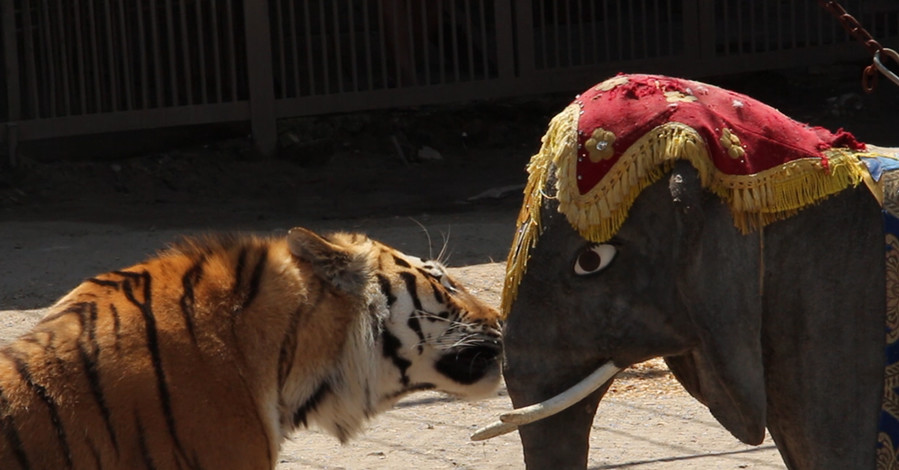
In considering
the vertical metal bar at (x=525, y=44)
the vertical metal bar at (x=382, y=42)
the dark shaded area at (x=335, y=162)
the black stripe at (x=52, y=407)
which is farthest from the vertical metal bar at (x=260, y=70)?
the black stripe at (x=52, y=407)

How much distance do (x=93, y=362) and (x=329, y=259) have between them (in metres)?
0.65

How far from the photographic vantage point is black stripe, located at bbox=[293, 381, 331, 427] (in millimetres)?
3318

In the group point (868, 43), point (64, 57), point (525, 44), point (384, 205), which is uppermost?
point (868, 43)

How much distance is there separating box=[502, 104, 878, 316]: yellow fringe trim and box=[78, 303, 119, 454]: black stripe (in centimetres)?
125

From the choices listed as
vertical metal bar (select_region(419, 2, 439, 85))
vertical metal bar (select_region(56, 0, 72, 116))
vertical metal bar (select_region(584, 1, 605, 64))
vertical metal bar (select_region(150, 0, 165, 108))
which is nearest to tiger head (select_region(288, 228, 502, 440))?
vertical metal bar (select_region(150, 0, 165, 108))

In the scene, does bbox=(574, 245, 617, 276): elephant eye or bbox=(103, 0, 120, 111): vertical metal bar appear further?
bbox=(103, 0, 120, 111): vertical metal bar

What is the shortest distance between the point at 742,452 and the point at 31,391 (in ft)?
8.46

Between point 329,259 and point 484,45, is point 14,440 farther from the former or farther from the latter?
point 484,45

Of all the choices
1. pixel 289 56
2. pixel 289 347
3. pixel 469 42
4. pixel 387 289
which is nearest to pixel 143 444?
pixel 289 347

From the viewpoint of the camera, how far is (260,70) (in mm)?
9883

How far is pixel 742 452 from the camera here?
4488mm

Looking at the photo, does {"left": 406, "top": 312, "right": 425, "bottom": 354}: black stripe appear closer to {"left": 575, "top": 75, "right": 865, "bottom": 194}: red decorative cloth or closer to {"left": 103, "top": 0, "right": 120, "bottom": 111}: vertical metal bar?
{"left": 575, "top": 75, "right": 865, "bottom": 194}: red decorative cloth

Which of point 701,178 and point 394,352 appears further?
point 394,352

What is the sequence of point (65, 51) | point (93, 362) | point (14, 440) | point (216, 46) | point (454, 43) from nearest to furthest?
point (14, 440)
point (93, 362)
point (65, 51)
point (216, 46)
point (454, 43)
